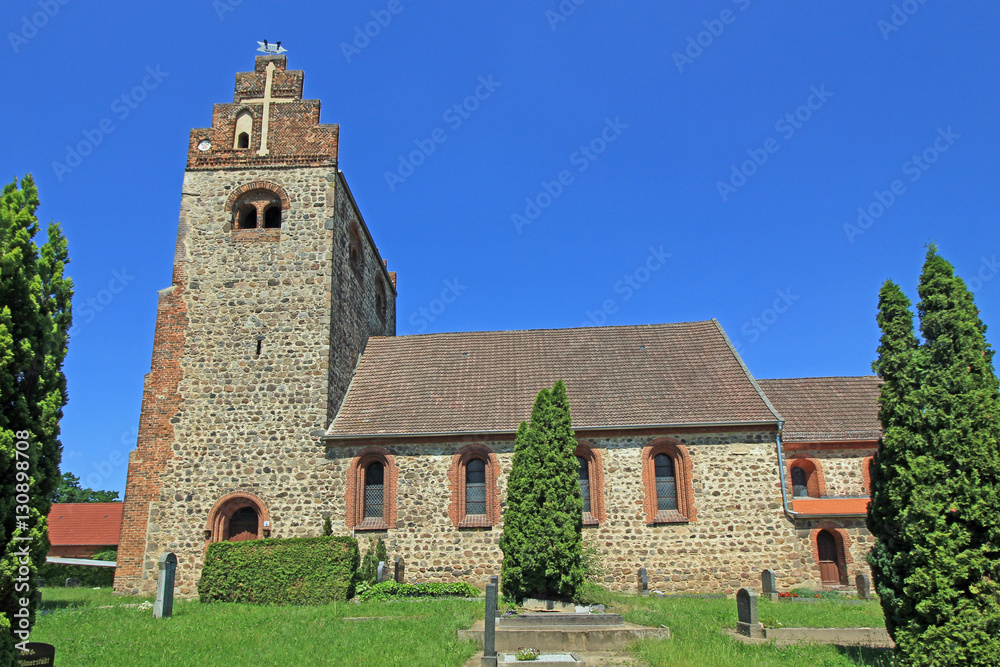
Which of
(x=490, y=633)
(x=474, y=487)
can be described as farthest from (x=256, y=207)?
(x=490, y=633)

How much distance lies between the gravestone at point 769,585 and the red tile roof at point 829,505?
96.9 inches

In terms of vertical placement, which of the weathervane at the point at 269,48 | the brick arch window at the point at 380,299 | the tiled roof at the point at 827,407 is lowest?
the tiled roof at the point at 827,407

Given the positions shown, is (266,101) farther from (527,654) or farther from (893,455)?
(893,455)

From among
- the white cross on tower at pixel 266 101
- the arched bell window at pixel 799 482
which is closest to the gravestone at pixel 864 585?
the arched bell window at pixel 799 482

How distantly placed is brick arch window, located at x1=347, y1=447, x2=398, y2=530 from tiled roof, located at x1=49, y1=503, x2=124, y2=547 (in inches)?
873

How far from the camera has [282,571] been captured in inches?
677

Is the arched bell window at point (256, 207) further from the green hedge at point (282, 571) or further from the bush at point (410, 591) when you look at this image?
the bush at point (410, 591)

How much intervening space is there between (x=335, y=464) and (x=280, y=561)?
10.7ft

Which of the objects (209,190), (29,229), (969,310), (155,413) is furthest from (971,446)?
(209,190)

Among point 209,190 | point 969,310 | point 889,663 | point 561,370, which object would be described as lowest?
point 889,663

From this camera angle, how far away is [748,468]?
759 inches

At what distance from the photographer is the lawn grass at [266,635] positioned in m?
9.92

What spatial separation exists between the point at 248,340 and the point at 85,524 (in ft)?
76.9

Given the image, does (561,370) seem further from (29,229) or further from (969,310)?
(29,229)
